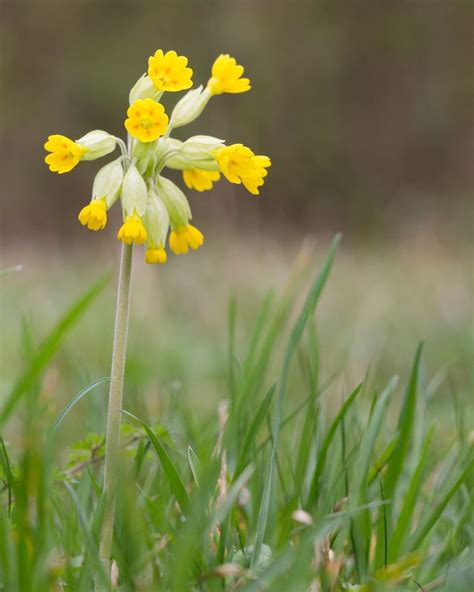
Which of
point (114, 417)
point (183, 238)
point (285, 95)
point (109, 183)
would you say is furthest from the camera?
point (285, 95)

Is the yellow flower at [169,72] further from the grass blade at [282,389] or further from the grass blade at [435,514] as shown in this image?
the grass blade at [435,514]

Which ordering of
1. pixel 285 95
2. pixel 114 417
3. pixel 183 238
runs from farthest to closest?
pixel 285 95, pixel 183 238, pixel 114 417

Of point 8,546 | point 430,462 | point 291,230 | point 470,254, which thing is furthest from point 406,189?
point 8,546

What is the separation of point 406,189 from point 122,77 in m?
4.27

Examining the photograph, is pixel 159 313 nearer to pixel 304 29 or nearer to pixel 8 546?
pixel 8 546

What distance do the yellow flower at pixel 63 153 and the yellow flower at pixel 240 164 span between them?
0.18m

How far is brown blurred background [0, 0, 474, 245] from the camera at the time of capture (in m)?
11.8

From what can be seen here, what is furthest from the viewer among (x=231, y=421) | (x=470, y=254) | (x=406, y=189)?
(x=406, y=189)

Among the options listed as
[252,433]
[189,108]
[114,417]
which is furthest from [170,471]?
[189,108]

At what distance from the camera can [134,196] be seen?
3.57ft

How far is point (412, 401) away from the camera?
1212 mm

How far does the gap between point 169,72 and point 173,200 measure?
0.17 metres

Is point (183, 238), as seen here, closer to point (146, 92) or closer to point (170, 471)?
point (146, 92)

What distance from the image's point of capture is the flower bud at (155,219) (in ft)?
3.70
